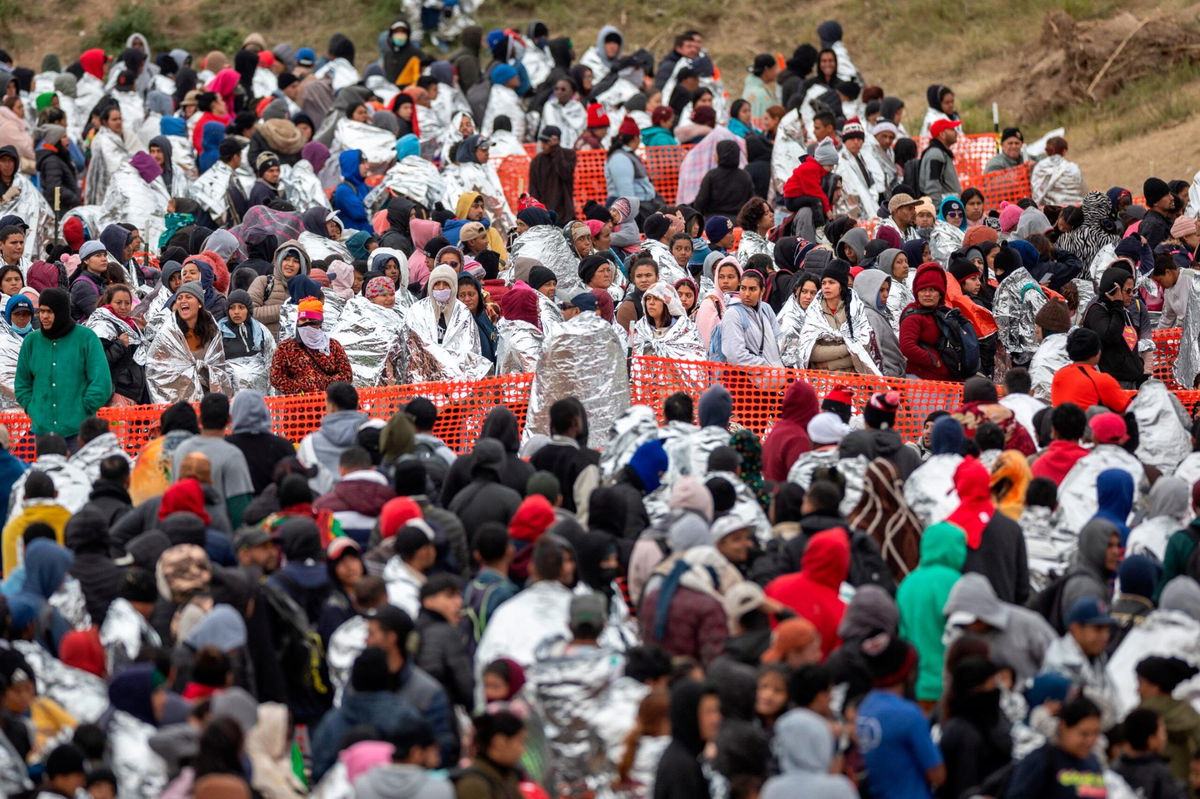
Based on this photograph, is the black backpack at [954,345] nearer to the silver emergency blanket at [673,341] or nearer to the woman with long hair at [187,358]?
the silver emergency blanket at [673,341]

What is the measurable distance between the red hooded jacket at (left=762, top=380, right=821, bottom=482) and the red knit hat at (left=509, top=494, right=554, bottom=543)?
2.55 m

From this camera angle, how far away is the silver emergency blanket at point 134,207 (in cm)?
2000

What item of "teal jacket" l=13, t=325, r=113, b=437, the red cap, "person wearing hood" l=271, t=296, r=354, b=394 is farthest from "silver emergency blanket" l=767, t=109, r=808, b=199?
"teal jacket" l=13, t=325, r=113, b=437

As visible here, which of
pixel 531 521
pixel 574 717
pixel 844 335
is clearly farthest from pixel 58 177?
pixel 574 717

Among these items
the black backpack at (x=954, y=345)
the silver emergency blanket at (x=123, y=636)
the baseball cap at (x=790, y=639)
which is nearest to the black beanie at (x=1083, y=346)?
the black backpack at (x=954, y=345)

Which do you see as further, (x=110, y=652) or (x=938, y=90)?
(x=938, y=90)

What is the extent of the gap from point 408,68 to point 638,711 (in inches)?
776

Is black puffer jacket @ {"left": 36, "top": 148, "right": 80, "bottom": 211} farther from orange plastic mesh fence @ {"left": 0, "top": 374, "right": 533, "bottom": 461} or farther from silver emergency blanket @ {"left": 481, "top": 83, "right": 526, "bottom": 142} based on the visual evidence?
orange plastic mesh fence @ {"left": 0, "top": 374, "right": 533, "bottom": 461}

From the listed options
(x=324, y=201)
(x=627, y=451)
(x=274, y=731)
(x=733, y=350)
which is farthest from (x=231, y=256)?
(x=274, y=731)

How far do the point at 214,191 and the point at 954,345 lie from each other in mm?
8161

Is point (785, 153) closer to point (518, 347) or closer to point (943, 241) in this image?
point (943, 241)

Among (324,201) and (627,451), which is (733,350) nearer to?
(627,451)

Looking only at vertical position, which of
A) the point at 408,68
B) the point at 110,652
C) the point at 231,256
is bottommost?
the point at 110,652

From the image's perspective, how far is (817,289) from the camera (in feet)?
51.4
